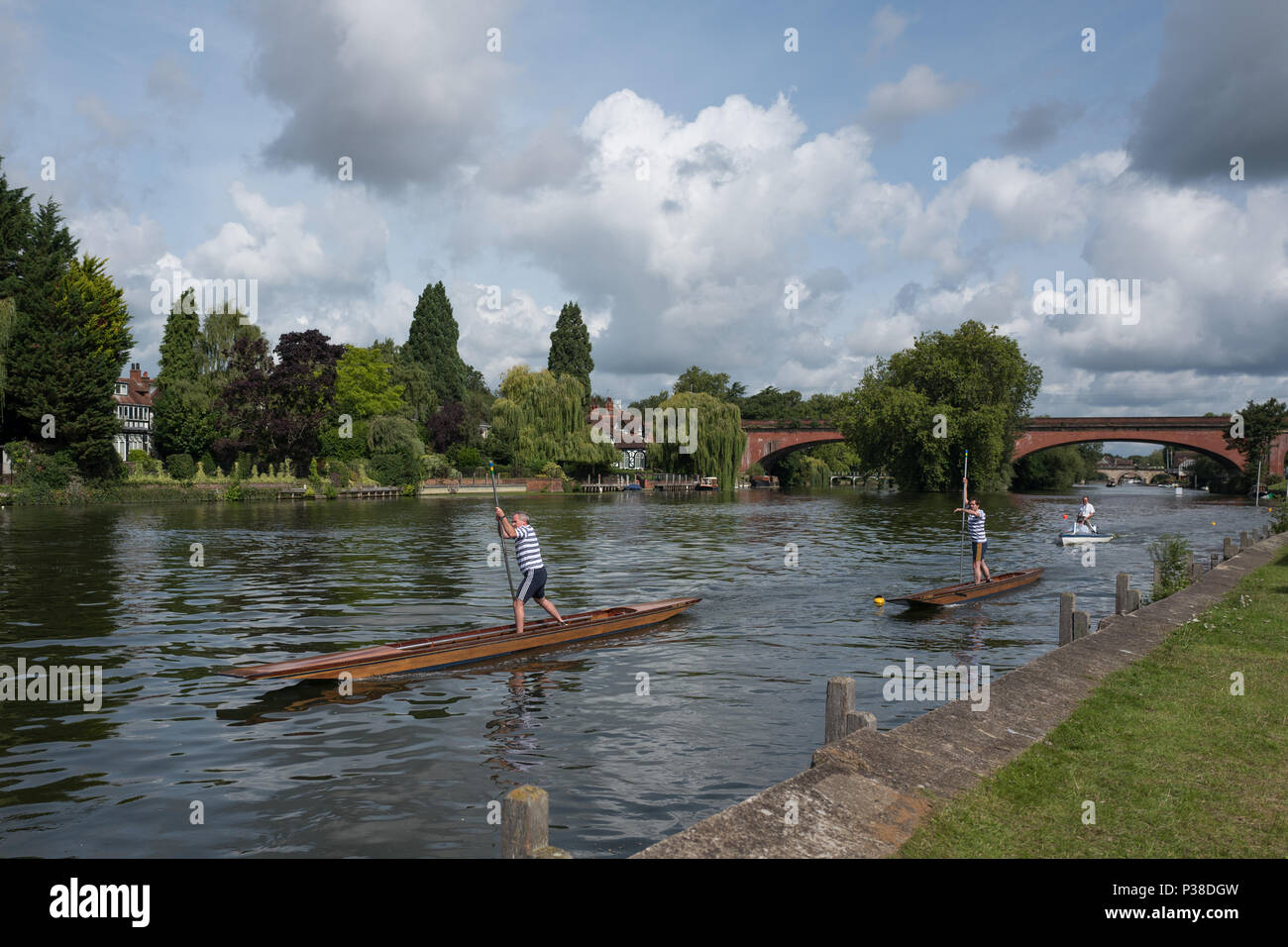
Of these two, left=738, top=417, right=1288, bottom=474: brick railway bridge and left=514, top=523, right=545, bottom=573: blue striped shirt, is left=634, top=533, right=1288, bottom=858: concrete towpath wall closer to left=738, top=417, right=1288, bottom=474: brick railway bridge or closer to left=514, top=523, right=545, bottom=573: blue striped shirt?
left=514, top=523, right=545, bottom=573: blue striped shirt

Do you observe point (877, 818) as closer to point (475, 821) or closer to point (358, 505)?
point (475, 821)

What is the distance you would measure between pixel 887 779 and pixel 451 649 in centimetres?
938

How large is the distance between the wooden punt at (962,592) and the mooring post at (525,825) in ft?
57.8

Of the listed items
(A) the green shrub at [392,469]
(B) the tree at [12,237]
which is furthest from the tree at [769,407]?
(B) the tree at [12,237]

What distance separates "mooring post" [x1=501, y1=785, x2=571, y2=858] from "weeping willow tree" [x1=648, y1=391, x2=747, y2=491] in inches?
3424

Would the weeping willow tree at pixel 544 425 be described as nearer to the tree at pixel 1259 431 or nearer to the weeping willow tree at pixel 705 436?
the weeping willow tree at pixel 705 436

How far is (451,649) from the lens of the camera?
15453mm

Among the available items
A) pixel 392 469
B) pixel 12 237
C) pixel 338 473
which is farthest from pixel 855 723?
pixel 392 469

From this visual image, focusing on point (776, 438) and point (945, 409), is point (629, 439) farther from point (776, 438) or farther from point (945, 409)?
point (945, 409)

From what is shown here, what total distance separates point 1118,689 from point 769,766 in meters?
4.44
